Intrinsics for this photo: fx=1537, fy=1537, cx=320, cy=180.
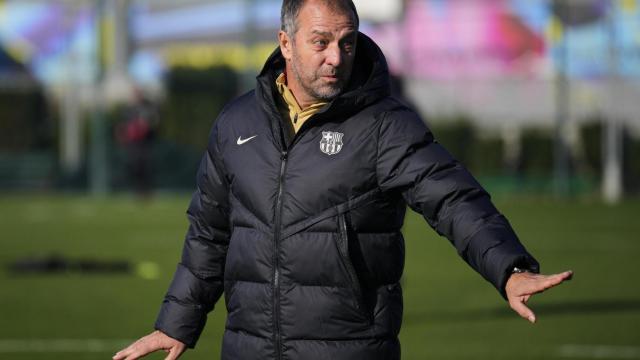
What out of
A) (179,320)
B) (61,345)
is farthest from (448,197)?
(61,345)

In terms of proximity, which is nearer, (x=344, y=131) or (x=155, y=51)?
(x=344, y=131)

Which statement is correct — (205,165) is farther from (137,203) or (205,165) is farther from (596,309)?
(137,203)

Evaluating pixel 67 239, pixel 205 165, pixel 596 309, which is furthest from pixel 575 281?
pixel 205 165

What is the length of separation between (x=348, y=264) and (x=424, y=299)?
8.95 metres

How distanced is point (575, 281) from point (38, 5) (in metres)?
32.2

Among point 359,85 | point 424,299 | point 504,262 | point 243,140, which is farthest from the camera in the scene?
point 424,299

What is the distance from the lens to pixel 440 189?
186 inches

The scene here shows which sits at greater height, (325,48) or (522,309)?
(325,48)

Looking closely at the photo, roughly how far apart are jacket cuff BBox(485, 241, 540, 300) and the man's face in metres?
0.76

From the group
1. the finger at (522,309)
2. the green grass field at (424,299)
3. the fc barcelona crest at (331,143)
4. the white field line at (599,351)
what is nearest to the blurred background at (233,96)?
the green grass field at (424,299)

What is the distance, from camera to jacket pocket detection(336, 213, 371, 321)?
479cm

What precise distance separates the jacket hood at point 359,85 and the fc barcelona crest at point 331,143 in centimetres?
6

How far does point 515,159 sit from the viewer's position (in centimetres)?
3450

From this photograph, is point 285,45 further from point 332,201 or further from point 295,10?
point 332,201
